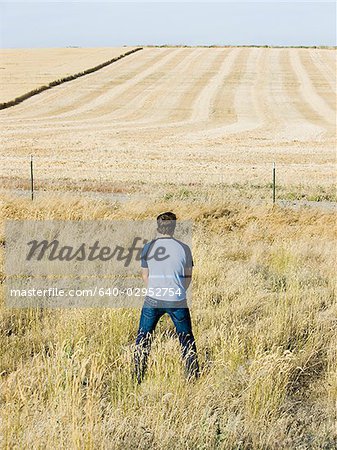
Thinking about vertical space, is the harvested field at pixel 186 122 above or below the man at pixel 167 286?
below

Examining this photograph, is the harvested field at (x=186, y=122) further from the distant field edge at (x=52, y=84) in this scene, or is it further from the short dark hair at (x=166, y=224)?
the short dark hair at (x=166, y=224)

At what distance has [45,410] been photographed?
13.6 feet

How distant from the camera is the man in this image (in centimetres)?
520

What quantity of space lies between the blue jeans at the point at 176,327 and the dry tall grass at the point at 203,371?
0.11 meters

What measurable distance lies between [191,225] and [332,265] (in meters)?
3.61

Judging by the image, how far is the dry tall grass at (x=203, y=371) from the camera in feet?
13.0

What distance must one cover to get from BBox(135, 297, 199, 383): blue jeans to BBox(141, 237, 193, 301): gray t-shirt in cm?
7

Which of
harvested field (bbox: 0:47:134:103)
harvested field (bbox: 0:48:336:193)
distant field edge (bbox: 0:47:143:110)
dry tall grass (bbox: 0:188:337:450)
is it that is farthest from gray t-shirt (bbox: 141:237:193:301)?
harvested field (bbox: 0:47:134:103)

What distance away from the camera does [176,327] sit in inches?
205

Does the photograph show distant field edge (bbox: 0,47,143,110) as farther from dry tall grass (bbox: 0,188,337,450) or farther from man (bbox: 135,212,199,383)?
man (bbox: 135,212,199,383)

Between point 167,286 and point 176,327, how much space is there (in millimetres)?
341

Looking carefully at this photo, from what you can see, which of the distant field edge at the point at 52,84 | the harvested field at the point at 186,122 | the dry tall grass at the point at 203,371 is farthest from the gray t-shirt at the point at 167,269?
the distant field edge at the point at 52,84

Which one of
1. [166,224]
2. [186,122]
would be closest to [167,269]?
[166,224]

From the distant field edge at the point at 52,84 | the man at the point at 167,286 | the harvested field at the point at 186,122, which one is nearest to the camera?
the man at the point at 167,286
